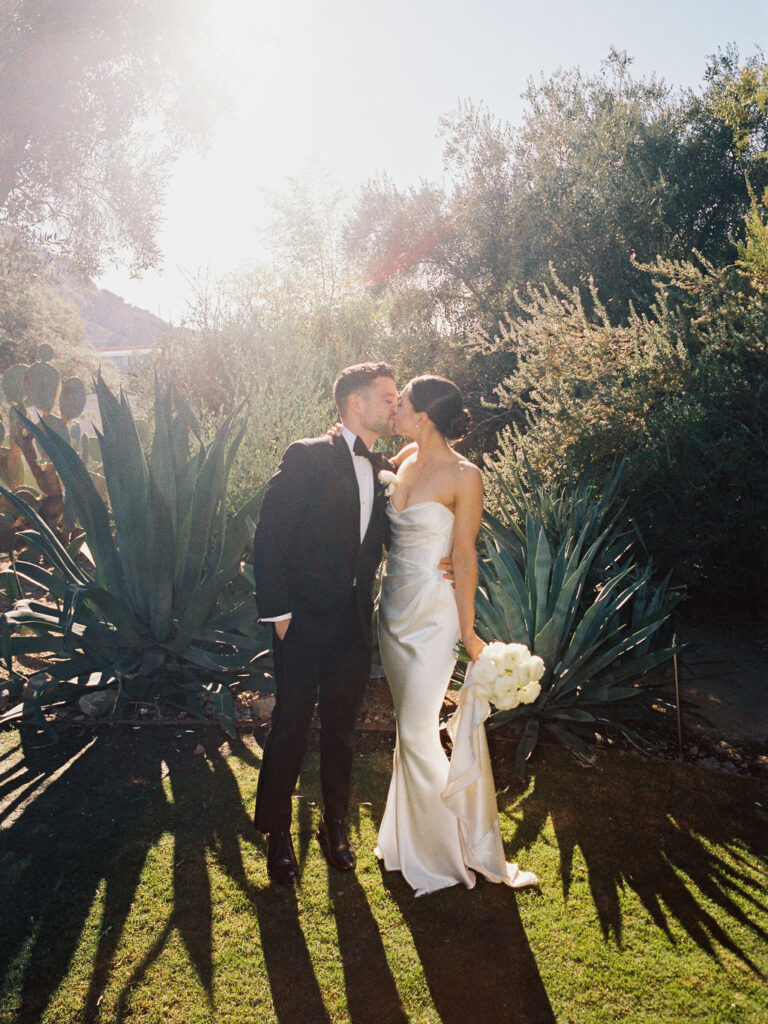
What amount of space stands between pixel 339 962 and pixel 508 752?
1888 mm

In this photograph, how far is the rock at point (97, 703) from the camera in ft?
15.6

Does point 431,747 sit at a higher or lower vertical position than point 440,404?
lower

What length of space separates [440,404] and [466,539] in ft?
1.85

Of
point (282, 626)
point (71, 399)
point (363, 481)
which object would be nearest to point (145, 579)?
point (282, 626)

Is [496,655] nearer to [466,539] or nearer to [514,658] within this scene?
[514,658]

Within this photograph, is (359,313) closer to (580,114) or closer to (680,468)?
(580,114)

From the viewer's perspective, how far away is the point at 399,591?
325cm

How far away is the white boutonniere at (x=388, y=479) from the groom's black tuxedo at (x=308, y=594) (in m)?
0.14

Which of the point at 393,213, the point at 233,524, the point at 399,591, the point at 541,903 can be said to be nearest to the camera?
the point at 541,903

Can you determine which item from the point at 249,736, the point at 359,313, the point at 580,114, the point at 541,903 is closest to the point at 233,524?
the point at 249,736

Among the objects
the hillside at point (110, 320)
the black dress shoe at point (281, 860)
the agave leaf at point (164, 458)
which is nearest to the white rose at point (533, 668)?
the black dress shoe at point (281, 860)

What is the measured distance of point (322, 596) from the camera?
123 inches

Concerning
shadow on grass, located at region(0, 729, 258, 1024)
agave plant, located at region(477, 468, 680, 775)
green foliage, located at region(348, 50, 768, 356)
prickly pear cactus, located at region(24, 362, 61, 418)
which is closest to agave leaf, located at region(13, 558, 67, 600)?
shadow on grass, located at region(0, 729, 258, 1024)

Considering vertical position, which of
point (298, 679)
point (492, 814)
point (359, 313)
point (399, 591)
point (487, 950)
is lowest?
point (487, 950)
